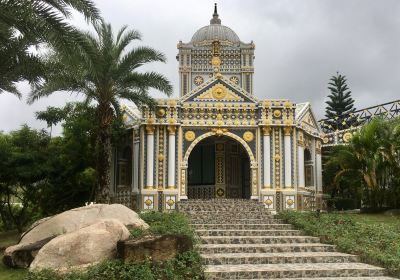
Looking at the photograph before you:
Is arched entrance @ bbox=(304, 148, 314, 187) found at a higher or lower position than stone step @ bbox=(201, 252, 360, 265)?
higher

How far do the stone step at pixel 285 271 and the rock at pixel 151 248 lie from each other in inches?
31.8

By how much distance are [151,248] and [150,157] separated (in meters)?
10.5

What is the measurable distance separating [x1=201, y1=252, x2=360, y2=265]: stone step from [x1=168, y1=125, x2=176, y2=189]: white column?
8416mm

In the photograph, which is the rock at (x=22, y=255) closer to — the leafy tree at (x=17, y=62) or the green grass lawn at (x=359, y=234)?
the leafy tree at (x=17, y=62)

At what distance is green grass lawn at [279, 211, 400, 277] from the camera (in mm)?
12195

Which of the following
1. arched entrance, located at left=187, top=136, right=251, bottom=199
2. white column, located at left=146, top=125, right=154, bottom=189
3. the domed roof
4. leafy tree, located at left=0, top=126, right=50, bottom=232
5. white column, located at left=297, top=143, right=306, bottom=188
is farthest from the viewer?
the domed roof

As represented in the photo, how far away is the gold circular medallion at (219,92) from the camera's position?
21.4 m

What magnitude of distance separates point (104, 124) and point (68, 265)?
823cm

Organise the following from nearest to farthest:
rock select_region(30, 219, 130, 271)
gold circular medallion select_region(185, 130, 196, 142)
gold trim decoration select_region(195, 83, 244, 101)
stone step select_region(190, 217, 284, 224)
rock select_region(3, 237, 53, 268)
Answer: rock select_region(30, 219, 130, 271)
rock select_region(3, 237, 53, 268)
stone step select_region(190, 217, 284, 224)
gold circular medallion select_region(185, 130, 196, 142)
gold trim decoration select_region(195, 83, 244, 101)

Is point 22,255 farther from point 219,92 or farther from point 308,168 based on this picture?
point 308,168

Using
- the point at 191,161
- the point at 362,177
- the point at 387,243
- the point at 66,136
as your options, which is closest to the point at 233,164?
the point at 191,161

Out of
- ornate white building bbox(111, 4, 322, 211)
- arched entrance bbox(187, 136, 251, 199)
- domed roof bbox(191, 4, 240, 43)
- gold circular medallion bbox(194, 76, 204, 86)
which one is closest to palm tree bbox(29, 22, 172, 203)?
ornate white building bbox(111, 4, 322, 211)

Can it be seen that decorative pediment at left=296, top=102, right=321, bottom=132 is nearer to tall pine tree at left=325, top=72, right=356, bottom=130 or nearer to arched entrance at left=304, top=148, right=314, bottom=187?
arched entrance at left=304, top=148, right=314, bottom=187

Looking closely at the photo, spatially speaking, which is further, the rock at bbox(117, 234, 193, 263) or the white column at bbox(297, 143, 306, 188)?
the white column at bbox(297, 143, 306, 188)
